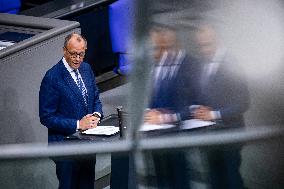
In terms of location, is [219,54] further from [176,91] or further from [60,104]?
[60,104]

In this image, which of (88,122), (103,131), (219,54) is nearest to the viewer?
(219,54)

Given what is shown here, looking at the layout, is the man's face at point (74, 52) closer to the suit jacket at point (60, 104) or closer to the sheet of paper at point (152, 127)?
the suit jacket at point (60, 104)

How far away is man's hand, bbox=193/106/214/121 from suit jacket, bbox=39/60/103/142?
5.65 ft

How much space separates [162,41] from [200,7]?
97 mm

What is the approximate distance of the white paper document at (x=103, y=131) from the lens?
2430 mm

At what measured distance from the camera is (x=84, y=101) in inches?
111

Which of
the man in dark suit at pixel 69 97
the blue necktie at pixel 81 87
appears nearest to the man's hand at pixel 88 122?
the man in dark suit at pixel 69 97

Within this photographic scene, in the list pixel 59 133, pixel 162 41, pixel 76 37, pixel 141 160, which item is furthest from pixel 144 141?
pixel 76 37

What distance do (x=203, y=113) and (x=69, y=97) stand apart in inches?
73.3

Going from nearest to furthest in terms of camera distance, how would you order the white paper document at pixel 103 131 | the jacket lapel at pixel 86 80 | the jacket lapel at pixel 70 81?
the white paper document at pixel 103 131 → the jacket lapel at pixel 70 81 → the jacket lapel at pixel 86 80

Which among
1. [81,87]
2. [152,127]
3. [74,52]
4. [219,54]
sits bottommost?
[152,127]

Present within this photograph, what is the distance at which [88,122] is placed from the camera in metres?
2.67

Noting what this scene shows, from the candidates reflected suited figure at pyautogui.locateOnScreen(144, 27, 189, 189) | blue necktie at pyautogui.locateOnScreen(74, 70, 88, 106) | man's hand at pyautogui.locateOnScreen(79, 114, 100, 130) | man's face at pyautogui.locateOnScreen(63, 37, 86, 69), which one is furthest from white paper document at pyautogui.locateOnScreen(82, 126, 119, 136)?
reflected suited figure at pyautogui.locateOnScreen(144, 27, 189, 189)

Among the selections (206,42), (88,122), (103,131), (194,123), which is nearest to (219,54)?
(206,42)
